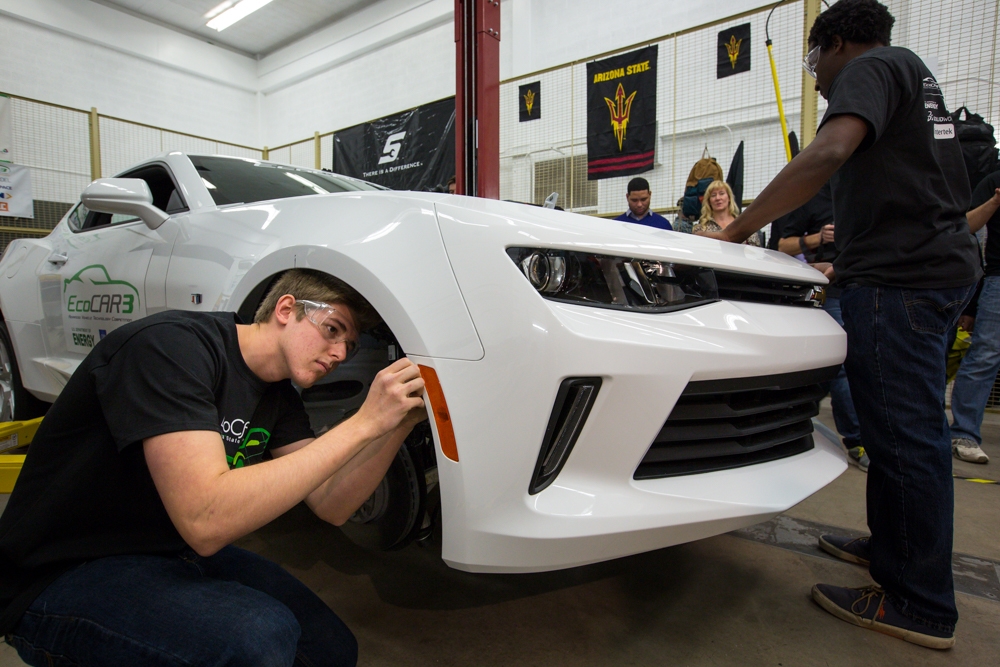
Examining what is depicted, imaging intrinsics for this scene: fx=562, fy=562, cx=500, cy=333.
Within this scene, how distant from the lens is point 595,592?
1.42m

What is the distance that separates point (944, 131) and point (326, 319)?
4.76 ft

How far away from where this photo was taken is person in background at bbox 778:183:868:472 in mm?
2539

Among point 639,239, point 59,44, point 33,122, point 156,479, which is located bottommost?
point 156,479

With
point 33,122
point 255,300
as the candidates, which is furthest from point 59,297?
point 33,122

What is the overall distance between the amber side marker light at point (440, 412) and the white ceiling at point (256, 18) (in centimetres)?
1042

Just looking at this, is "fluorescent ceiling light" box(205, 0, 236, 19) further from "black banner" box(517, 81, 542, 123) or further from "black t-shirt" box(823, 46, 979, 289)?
"black t-shirt" box(823, 46, 979, 289)

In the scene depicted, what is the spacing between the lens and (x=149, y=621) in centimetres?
83

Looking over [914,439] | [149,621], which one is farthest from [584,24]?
[149,621]

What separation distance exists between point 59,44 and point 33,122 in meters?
2.88

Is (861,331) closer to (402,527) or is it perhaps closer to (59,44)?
(402,527)

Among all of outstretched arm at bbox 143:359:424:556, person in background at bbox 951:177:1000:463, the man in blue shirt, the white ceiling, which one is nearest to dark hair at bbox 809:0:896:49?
outstretched arm at bbox 143:359:424:556

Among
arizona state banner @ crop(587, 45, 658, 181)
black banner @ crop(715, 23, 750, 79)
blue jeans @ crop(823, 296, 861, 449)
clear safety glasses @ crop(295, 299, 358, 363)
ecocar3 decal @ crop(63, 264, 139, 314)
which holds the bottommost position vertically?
blue jeans @ crop(823, 296, 861, 449)

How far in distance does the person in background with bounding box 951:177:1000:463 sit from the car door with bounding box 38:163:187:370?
11.5 ft

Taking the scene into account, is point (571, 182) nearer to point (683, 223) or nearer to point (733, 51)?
point (733, 51)
